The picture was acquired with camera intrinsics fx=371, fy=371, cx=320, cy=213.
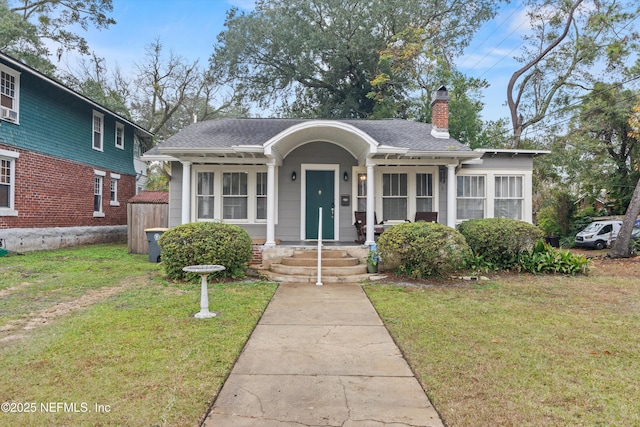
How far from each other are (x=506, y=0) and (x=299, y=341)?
83.5ft

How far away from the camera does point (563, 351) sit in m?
3.82

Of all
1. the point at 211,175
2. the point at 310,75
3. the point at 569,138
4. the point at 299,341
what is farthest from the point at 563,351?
the point at 310,75

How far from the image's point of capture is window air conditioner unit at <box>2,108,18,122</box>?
10.5 meters

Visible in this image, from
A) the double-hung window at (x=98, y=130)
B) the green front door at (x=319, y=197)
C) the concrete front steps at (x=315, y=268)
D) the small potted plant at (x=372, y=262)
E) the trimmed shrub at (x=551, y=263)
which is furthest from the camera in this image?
the double-hung window at (x=98, y=130)

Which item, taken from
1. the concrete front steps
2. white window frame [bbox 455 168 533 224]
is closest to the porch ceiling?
the concrete front steps

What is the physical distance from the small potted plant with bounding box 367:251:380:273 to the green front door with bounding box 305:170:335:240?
8.50 feet

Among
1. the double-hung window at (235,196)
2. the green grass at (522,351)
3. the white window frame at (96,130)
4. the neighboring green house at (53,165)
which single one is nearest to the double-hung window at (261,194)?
the double-hung window at (235,196)

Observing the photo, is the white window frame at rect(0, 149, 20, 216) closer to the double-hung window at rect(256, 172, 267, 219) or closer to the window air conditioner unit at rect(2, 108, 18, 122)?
the window air conditioner unit at rect(2, 108, 18, 122)

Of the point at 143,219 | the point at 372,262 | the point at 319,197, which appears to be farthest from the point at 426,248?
the point at 143,219

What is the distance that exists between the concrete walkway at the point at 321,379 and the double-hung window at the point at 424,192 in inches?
244

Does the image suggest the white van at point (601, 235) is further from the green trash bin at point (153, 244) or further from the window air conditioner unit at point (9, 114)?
the window air conditioner unit at point (9, 114)

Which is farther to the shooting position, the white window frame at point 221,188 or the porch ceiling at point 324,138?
the white window frame at point 221,188

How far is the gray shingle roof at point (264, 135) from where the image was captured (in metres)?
9.60

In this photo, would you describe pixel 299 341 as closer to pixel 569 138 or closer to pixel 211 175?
pixel 211 175
